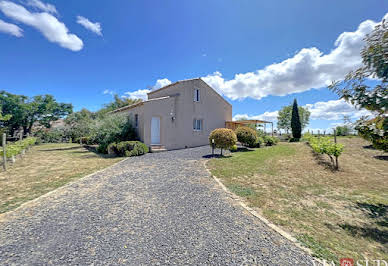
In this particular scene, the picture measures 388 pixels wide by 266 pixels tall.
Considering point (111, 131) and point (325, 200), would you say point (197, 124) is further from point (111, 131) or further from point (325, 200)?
point (325, 200)

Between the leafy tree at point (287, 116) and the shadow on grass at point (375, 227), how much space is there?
133ft

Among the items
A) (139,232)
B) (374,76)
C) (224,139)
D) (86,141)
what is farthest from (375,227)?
(86,141)

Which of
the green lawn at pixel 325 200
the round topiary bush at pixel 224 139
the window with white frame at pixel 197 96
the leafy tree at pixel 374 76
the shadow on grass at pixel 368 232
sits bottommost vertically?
the shadow on grass at pixel 368 232

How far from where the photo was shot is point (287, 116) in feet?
129

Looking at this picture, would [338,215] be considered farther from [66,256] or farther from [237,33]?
[237,33]

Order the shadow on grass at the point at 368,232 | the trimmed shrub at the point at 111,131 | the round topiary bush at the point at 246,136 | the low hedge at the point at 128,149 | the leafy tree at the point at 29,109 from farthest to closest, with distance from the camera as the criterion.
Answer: the leafy tree at the point at 29,109
the round topiary bush at the point at 246,136
the trimmed shrub at the point at 111,131
the low hedge at the point at 128,149
the shadow on grass at the point at 368,232

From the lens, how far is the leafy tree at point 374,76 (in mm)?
2895

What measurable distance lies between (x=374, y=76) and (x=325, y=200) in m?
3.21

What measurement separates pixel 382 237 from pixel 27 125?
1452 inches

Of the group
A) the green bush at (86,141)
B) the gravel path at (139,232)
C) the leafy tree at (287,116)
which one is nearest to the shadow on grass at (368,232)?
the gravel path at (139,232)

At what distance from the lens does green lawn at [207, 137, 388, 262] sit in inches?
98.8

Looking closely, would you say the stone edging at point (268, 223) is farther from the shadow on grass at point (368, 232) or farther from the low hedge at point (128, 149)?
the low hedge at point (128, 149)

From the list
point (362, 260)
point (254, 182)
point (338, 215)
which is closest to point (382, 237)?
point (338, 215)

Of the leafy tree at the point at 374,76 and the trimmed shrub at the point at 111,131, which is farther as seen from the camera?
the trimmed shrub at the point at 111,131
